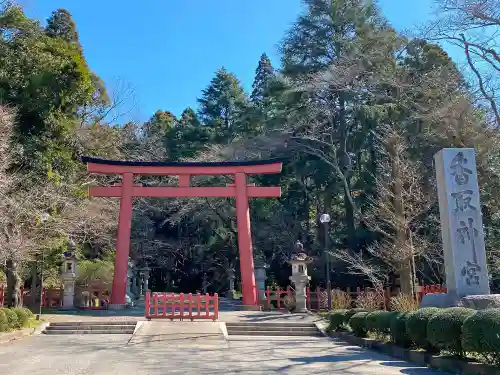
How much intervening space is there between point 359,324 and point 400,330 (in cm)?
259

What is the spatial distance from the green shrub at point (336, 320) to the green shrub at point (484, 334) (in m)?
6.96

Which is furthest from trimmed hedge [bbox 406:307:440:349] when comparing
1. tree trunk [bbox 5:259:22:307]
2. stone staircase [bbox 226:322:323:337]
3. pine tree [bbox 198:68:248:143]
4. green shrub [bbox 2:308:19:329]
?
pine tree [bbox 198:68:248:143]

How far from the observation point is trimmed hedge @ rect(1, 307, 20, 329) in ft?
40.7

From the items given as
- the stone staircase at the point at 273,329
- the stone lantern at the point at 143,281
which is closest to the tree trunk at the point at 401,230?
the stone staircase at the point at 273,329

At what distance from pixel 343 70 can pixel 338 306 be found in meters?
11.9

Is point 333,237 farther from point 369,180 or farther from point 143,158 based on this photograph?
point 143,158

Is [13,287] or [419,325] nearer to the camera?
[419,325]

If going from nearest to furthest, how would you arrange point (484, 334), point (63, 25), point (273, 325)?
point (484, 334) → point (273, 325) → point (63, 25)

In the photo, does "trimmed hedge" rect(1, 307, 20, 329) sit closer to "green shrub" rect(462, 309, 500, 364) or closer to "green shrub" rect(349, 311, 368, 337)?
"green shrub" rect(349, 311, 368, 337)

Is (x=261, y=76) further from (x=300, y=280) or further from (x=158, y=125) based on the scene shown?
(x=300, y=280)

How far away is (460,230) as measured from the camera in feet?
33.7

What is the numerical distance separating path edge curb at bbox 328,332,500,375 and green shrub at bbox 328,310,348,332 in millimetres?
1847

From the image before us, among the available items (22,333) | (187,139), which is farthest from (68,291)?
(187,139)

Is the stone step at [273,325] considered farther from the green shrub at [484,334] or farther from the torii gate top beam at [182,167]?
the green shrub at [484,334]
